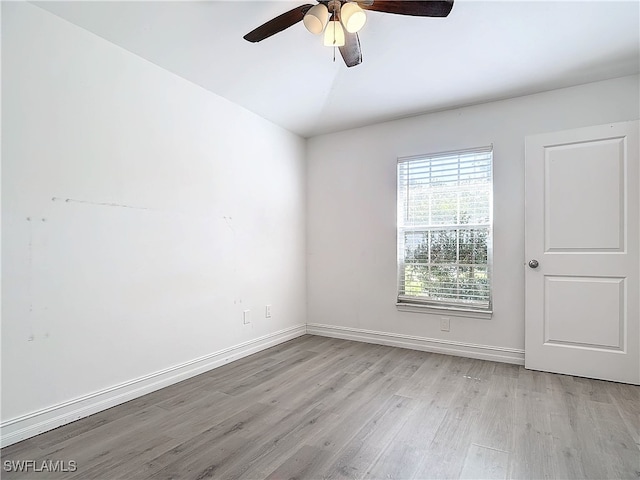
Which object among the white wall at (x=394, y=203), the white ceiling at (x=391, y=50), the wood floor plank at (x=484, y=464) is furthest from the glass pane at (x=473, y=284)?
the wood floor plank at (x=484, y=464)

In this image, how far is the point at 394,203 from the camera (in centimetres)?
392

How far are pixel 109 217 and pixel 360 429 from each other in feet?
7.01

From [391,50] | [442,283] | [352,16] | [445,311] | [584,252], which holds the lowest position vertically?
[445,311]

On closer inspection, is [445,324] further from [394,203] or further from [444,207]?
[394,203]

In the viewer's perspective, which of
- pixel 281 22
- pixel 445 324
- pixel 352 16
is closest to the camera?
pixel 352 16

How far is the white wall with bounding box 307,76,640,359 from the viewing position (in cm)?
322

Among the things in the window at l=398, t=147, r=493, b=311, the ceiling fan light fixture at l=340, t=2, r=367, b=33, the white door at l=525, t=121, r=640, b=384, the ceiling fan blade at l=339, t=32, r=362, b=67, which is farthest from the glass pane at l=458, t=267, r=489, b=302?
the ceiling fan light fixture at l=340, t=2, r=367, b=33

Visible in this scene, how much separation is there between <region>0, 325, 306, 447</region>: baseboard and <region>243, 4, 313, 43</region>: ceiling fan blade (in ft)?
8.16

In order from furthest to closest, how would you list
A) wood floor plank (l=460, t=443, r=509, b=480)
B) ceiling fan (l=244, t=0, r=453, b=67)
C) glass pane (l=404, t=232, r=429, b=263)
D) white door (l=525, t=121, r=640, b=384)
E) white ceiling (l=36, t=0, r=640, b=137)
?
1. glass pane (l=404, t=232, r=429, b=263)
2. white door (l=525, t=121, r=640, b=384)
3. white ceiling (l=36, t=0, r=640, b=137)
4. ceiling fan (l=244, t=0, r=453, b=67)
5. wood floor plank (l=460, t=443, r=509, b=480)

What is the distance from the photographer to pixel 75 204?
2270 millimetres

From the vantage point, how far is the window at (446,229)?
11.4ft

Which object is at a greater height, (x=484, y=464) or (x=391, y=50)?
(x=391, y=50)

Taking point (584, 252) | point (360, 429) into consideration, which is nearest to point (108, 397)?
point (360, 429)

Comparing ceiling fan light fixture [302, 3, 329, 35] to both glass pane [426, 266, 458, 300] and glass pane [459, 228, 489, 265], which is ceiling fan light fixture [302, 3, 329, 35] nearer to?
glass pane [459, 228, 489, 265]
